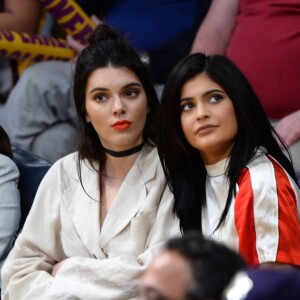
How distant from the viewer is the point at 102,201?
188 centimetres

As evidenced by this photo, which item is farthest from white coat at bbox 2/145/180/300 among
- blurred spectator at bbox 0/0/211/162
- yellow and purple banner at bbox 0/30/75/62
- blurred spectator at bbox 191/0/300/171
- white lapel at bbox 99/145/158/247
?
yellow and purple banner at bbox 0/30/75/62

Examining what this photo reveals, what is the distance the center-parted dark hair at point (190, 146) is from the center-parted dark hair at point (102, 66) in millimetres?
139

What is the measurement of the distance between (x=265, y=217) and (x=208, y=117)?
0.79 feet

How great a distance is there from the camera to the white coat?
173cm

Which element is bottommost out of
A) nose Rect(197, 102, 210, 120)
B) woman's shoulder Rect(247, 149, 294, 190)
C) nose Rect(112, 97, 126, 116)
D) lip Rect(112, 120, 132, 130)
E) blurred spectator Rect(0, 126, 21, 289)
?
blurred spectator Rect(0, 126, 21, 289)

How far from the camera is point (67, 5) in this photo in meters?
2.72

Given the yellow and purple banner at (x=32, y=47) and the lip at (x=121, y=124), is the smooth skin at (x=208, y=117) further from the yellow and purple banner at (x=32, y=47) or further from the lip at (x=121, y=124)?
the yellow and purple banner at (x=32, y=47)

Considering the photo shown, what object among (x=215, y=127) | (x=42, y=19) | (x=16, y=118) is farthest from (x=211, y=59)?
(x=42, y=19)

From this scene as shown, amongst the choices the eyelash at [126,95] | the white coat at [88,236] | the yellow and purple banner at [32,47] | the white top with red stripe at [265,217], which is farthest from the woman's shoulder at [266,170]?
the yellow and purple banner at [32,47]

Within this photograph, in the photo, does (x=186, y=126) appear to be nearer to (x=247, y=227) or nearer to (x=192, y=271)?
(x=247, y=227)

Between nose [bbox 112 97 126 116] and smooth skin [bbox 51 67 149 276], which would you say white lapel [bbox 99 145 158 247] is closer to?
smooth skin [bbox 51 67 149 276]

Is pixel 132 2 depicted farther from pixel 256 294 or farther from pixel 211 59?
pixel 256 294

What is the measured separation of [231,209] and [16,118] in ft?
3.84

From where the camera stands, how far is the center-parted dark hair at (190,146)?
1662 millimetres
